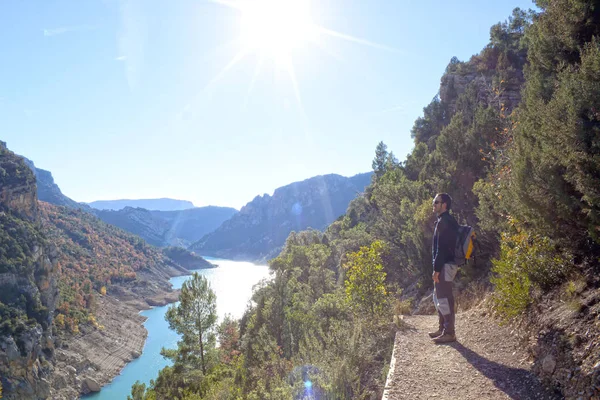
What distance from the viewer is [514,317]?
5.29 meters

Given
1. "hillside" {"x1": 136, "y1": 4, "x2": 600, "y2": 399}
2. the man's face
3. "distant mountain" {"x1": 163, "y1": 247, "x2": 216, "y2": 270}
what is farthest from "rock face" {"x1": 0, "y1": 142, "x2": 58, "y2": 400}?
"distant mountain" {"x1": 163, "y1": 247, "x2": 216, "y2": 270}

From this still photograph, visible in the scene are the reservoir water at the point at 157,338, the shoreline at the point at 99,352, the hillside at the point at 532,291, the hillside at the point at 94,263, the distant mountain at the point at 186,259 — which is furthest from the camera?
the distant mountain at the point at 186,259

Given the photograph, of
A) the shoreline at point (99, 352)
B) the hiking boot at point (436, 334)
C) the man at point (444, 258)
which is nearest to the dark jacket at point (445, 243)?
the man at point (444, 258)

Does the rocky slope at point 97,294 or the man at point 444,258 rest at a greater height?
the man at point 444,258

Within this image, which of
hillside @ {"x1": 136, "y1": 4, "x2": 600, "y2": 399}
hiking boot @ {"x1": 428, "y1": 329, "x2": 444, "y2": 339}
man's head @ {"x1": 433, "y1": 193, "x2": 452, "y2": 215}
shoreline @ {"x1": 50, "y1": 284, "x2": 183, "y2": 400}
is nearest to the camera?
hillside @ {"x1": 136, "y1": 4, "x2": 600, "y2": 399}

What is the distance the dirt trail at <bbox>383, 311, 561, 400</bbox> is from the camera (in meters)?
3.84

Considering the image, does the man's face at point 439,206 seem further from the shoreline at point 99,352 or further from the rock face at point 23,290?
the shoreline at point 99,352

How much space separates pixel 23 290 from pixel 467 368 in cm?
7826

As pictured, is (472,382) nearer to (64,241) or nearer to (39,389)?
(39,389)

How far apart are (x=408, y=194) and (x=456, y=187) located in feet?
15.3

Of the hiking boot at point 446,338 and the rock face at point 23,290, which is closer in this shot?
the hiking boot at point 446,338

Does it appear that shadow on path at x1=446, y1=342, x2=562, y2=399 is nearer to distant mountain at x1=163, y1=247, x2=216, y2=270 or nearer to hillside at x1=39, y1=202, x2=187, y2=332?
hillside at x1=39, y1=202, x2=187, y2=332

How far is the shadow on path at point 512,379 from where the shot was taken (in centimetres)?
356

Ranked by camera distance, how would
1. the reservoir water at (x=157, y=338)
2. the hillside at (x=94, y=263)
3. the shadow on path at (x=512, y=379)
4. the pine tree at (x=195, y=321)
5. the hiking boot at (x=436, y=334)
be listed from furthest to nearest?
the hillside at (x=94, y=263)
the reservoir water at (x=157, y=338)
the pine tree at (x=195, y=321)
the hiking boot at (x=436, y=334)
the shadow on path at (x=512, y=379)
